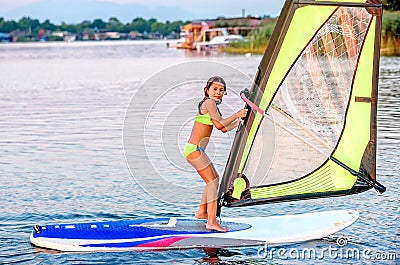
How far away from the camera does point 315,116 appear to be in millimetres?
7609

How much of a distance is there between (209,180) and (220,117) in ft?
2.36

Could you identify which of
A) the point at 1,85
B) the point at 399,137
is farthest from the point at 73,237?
the point at 1,85

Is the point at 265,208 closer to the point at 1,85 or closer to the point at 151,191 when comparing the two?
the point at 151,191

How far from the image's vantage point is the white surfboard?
744 centimetres

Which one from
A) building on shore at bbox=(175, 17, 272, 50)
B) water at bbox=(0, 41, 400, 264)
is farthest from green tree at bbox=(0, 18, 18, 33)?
water at bbox=(0, 41, 400, 264)

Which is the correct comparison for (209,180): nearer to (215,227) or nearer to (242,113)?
(215,227)

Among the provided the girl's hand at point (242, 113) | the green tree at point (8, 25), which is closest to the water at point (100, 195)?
the girl's hand at point (242, 113)

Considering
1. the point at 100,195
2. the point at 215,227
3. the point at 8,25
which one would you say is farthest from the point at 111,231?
the point at 8,25

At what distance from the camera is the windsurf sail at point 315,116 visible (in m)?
7.24

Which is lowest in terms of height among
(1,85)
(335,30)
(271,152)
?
(1,85)

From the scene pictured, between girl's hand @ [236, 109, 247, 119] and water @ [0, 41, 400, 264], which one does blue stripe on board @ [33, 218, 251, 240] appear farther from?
girl's hand @ [236, 109, 247, 119]

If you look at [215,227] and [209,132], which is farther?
[215,227]

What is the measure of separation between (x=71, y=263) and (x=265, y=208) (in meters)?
2.94

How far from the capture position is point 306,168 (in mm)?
7793
